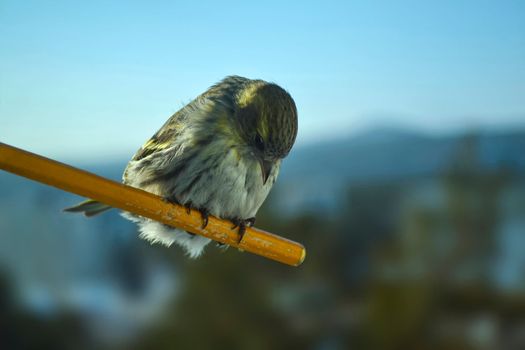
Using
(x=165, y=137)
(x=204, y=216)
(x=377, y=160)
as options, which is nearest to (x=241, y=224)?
(x=204, y=216)

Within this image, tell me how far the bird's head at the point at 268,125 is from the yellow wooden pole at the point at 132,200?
0.12 m

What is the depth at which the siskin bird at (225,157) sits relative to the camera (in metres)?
0.93

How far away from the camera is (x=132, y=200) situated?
665 millimetres

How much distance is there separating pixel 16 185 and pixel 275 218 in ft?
3.14

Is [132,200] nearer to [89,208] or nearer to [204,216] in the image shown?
[204,216]

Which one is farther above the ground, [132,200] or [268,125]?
[268,125]

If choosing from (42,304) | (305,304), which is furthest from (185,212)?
(305,304)

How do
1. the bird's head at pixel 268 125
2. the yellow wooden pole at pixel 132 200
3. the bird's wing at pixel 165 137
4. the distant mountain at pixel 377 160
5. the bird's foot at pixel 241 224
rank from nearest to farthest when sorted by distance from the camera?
the yellow wooden pole at pixel 132 200, the bird's foot at pixel 241 224, the bird's head at pixel 268 125, the bird's wing at pixel 165 137, the distant mountain at pixel 377 160

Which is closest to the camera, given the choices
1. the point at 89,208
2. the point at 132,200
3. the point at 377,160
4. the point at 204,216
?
the point at 132,200

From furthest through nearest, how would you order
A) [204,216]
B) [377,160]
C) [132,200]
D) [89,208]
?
1. [377,160]
2. [89,208]
3. [204,216]
4. [132,200]

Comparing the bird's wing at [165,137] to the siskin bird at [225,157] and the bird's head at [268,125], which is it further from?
the bird's head at [268,125]

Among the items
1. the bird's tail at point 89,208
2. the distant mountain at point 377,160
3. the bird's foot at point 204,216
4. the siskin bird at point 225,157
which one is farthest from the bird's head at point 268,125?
the distant mountain at point 377,160

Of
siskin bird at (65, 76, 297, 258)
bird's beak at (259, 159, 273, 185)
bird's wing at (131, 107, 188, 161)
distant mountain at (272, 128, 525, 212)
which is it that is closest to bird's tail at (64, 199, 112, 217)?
siskin bird at (65, 76, 297, 258)

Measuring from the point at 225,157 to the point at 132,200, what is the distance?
11.6 inches
